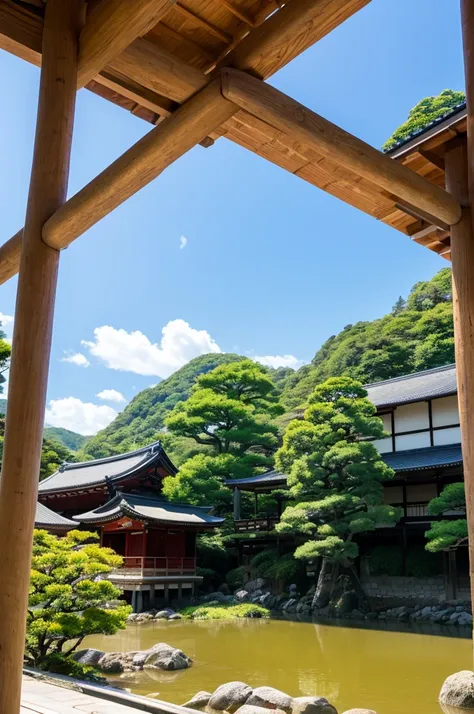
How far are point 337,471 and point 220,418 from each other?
26.7 feet

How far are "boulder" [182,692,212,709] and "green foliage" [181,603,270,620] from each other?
24.2ft

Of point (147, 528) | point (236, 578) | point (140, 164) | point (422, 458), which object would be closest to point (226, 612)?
point (147, 528)

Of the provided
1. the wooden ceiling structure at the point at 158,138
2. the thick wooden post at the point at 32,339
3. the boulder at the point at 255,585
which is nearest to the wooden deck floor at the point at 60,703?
the thick wooden post at the point at 32,339

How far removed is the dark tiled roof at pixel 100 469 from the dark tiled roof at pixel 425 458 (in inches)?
313

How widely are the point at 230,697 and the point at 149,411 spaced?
60.7 m

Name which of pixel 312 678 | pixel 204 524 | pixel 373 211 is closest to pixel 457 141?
pixel 373 211

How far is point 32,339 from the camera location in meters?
2.58

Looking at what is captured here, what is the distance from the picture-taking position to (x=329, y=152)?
2.57 meters

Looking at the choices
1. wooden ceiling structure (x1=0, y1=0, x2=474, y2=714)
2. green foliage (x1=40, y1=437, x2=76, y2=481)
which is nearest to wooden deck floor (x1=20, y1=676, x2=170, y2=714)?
wooden ceiling structure (x1=0, y1=0, x2=474, y2=714)

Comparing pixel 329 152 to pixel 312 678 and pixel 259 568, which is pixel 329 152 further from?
pixel 259 568

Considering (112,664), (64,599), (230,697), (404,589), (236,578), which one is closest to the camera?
(230,697)

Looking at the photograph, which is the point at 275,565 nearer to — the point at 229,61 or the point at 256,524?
the point at 256,524

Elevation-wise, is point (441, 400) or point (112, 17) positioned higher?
point (441, 400)

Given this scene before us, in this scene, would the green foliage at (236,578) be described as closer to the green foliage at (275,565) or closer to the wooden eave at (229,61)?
the green foliage at (275,565)
